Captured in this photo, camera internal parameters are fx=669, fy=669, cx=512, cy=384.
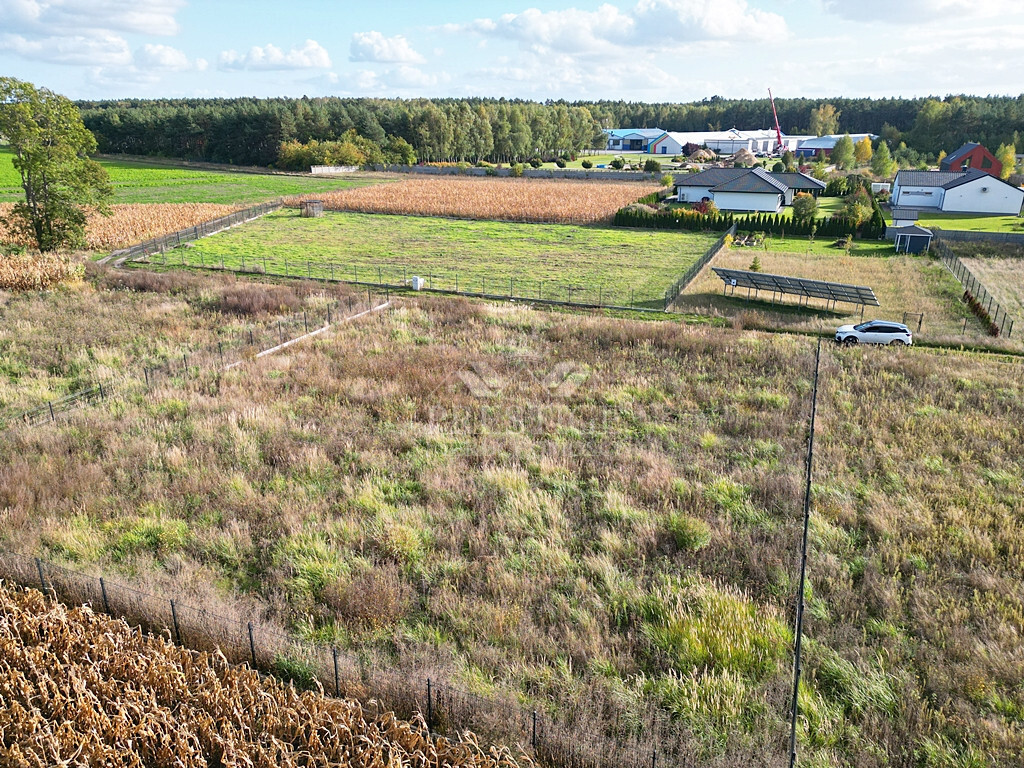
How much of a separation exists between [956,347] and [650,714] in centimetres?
2359

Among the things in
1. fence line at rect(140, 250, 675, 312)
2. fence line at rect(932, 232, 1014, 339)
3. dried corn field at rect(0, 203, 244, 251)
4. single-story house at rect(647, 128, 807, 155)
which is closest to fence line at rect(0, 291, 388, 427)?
fence line at rect(140, 250, 675, 312)

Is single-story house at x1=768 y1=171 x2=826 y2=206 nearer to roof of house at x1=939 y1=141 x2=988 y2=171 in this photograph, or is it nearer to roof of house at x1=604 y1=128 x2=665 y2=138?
roof of house at x1=939 y1=141 x2=988 y2=171

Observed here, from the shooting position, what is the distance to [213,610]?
10.7m

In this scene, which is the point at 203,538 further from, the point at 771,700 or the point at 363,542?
the point at 771,700

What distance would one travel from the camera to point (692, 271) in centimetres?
3762

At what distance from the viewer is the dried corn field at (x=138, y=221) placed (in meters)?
46.7

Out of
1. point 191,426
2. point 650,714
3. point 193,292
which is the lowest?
point 650,714

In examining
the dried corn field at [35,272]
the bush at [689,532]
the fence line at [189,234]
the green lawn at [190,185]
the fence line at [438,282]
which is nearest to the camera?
the bush at [689,532]

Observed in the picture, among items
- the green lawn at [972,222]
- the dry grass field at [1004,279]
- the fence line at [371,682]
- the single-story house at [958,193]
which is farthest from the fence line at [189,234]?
the single-story house at [958,193]

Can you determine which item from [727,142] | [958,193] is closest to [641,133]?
[727,142]

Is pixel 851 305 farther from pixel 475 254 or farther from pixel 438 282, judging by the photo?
pixel 475 254

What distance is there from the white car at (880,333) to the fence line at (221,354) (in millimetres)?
20345

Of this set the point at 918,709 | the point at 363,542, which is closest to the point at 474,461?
the point at 363,542

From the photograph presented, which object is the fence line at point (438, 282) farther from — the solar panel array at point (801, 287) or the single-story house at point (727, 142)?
the single-story house at point (727, 142)
